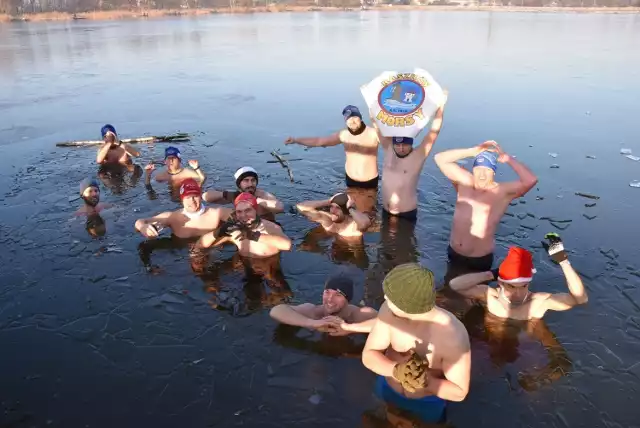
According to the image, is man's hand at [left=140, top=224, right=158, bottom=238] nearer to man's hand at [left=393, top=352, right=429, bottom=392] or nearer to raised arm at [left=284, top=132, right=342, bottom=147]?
raised arm at [left=284, top=132, right=342, bottom=147]

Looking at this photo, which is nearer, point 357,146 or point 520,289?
point 520,289

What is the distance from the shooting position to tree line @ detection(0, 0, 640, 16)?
6462 cm

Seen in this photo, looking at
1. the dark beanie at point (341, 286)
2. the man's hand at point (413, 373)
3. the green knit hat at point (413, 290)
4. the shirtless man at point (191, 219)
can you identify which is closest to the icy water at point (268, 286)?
the shirtless man at point (191, 219)

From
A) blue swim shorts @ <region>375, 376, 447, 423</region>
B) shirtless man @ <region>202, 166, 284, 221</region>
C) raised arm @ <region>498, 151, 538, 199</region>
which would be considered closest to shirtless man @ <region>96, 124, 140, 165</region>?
shirtless man @ <region>202, 166, 284, 221</region>

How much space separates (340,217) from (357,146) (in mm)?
2009

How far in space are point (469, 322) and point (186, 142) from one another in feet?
27.5

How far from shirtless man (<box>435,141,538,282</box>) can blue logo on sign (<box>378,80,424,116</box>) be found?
5.05ft

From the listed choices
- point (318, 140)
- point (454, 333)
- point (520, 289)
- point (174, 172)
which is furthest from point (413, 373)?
point (174, 172)

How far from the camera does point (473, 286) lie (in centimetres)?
488

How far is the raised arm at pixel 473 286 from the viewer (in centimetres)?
482

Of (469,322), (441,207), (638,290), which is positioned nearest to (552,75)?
(441,207)

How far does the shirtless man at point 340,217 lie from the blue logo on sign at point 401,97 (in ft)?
4.95

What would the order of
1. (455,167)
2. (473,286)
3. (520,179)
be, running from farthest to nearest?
(455,167) → (520,179) → (473,286)

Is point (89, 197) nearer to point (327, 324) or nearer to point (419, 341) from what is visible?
point (327, 324)
